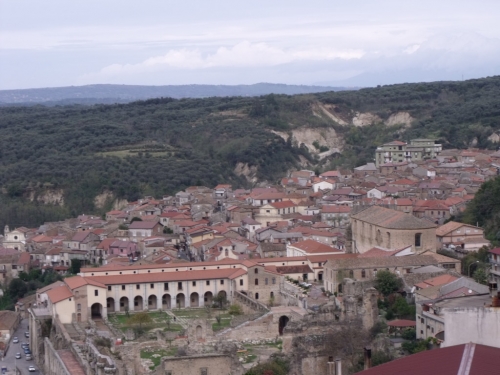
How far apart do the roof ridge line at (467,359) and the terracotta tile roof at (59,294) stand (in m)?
31.7

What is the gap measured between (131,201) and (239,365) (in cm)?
5191

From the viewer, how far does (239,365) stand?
1184 inches

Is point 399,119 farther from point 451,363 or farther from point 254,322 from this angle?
point 451,363

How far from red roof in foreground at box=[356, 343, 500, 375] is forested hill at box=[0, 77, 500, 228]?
2662 inches

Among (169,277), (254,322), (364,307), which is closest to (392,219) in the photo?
(254,322)

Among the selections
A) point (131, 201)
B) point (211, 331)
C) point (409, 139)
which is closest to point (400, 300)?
point (211, 331)

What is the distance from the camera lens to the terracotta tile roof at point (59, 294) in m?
40.6

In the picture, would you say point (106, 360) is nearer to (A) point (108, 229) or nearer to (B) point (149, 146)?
(A) point (108, 229)

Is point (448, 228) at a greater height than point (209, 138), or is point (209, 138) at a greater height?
point (448, 228)

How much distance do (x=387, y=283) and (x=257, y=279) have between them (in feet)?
26.2

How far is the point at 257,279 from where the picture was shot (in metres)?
43.1

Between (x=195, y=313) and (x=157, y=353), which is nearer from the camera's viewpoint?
(x=157, y=353)

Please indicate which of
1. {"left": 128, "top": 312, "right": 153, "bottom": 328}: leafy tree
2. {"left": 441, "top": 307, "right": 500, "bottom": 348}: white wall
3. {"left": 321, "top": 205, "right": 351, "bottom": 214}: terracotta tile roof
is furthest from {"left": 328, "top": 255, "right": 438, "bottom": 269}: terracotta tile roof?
{"left": 441, "top": 307, "right": 500, "bottom": 348}: white wall

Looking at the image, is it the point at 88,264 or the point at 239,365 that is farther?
the point at 88,264
